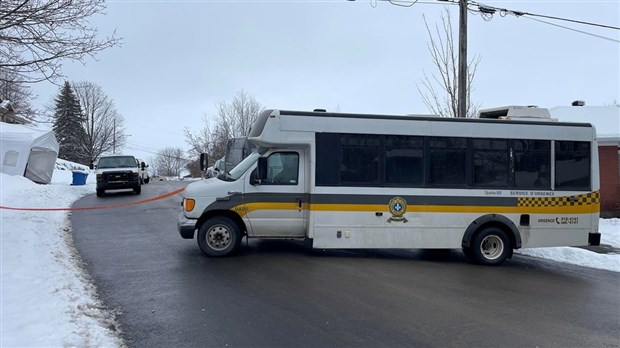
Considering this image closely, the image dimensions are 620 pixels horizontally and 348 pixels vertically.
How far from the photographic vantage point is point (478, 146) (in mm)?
9016

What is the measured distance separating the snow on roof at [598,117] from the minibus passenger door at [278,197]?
48.8 ft

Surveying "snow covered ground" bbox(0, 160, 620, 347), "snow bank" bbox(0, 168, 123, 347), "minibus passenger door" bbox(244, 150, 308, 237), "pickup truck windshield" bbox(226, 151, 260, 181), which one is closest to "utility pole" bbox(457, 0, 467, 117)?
"snow covered ground" bbox(0, 160, 620, 347)

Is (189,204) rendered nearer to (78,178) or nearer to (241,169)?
(241,169)

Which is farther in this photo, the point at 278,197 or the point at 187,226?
the point at 278,197

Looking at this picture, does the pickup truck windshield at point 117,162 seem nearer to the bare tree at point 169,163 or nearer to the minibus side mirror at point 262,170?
the minibus side mirror at point 262,170

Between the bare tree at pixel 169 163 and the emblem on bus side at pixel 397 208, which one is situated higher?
the bare tree at pixel 169 163

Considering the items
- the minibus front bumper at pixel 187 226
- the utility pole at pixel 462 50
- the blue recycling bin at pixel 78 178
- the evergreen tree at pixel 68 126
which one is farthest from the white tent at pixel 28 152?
the evergreen tree at pixel 68 126

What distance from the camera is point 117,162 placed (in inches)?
894

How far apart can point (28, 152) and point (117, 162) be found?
22.9 feet

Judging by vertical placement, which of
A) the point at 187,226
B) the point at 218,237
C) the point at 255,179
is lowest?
the point at 218,237

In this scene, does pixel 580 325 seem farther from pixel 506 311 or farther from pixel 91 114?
pixel 91 114

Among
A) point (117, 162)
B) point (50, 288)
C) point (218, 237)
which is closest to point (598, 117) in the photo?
point (218, 237)

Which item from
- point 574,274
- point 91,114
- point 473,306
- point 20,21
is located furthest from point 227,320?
point 91,114

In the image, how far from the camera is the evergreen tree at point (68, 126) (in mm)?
63656
